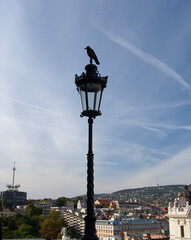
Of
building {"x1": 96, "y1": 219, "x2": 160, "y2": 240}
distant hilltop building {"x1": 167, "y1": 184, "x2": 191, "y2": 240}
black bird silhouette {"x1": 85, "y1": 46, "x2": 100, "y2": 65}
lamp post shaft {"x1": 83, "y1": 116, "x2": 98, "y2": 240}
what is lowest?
building {"x1": 96, "y1": 219, "x2": 160, "y2": 240}

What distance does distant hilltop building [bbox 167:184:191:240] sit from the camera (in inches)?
1164

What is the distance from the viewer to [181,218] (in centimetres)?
3025

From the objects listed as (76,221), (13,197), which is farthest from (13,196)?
(76,221)

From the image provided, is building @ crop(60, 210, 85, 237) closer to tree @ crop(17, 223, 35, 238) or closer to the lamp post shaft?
tree @ crop(17, 223, 35, 238)

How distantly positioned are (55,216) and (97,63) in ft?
313

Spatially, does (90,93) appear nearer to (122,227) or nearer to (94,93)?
A: (94,93)

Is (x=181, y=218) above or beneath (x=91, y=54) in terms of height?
beneath

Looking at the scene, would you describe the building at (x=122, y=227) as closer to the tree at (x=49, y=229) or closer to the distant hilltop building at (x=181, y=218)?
the tree at (x=49, y=229)

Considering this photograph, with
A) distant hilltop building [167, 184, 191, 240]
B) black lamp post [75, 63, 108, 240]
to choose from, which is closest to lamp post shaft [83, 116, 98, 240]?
black lamp post [75, 63, 108, 240]

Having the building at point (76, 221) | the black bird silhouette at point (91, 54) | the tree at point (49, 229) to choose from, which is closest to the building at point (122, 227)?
the building at point (76, 221)

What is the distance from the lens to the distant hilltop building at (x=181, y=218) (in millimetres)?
29562

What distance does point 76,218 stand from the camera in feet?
366

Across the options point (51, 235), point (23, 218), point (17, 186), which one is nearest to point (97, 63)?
point (51, 235)

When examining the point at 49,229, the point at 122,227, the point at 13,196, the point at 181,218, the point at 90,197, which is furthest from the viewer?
the point at 13,196
